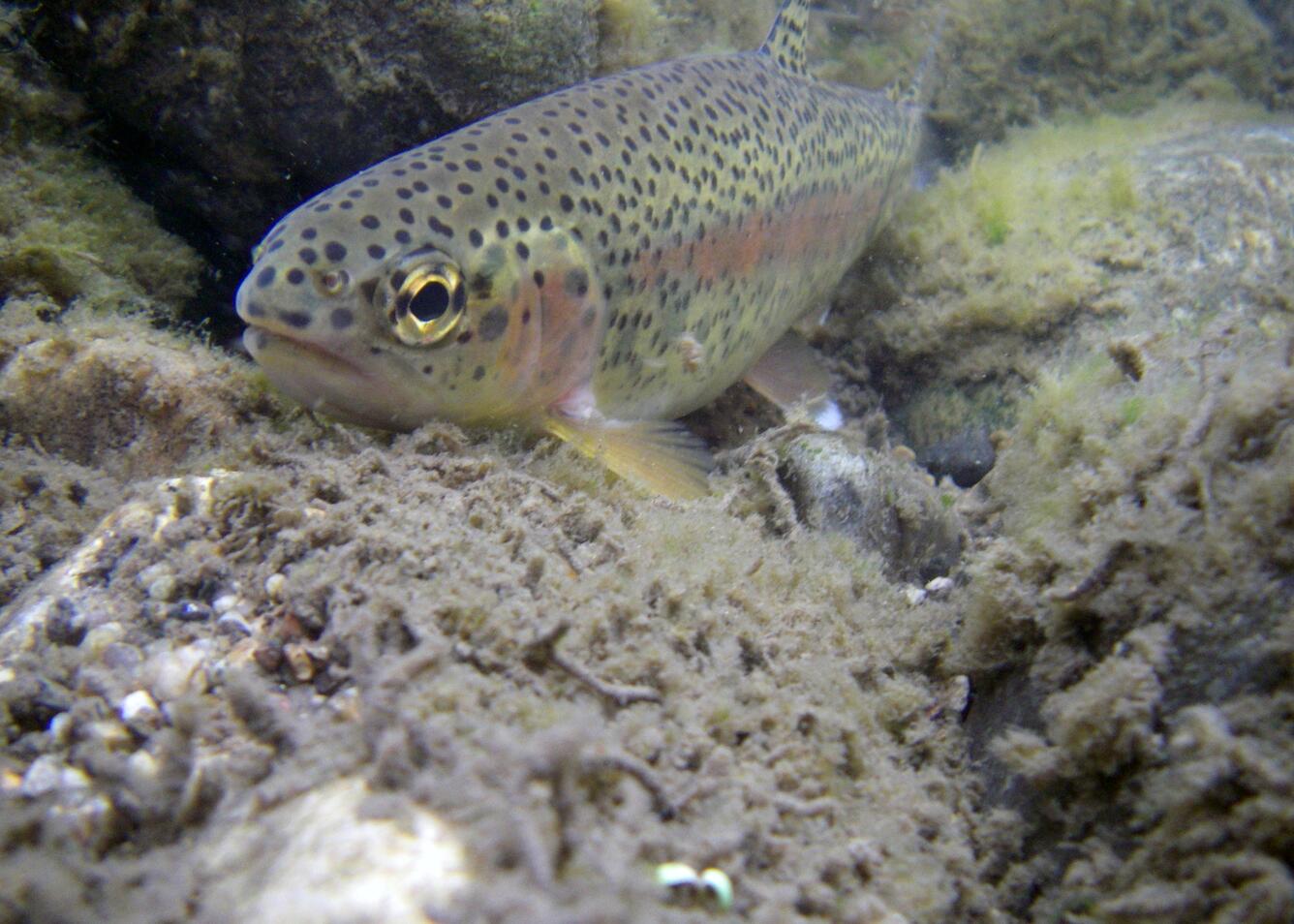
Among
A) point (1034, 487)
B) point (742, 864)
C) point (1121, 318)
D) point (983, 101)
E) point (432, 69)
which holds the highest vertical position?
point (983, 101)

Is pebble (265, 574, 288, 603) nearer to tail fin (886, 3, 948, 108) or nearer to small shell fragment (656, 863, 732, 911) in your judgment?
small shell fragment (656, 863, 732, 911)

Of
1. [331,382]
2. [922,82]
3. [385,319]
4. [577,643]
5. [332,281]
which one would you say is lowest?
[577,643]

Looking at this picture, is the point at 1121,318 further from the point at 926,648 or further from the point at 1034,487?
the point at 926,648

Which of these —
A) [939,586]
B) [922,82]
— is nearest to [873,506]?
[939,586]

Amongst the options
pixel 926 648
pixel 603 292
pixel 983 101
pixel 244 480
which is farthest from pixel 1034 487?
pixel 983 101

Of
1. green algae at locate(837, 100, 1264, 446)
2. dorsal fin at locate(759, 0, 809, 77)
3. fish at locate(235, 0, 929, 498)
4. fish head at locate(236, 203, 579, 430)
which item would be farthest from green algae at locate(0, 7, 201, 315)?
green algae at locate(837, 100, 1264, 446)

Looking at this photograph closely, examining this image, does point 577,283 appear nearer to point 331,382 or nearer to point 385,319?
point 385,319

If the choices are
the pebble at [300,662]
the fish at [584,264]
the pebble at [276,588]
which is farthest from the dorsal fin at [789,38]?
the pebble at [300,662]
